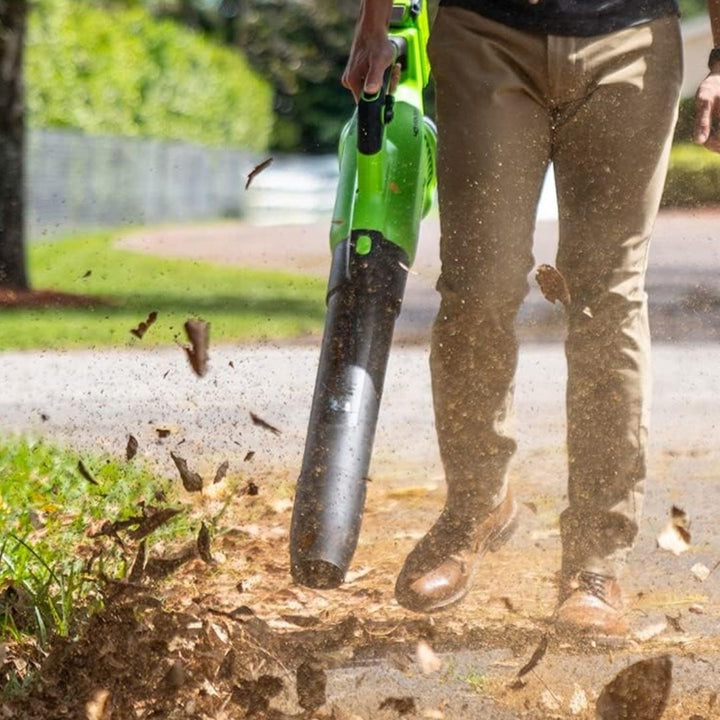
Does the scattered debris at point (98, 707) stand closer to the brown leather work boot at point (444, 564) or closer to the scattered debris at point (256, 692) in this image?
the scattered debris at point (256, 692)

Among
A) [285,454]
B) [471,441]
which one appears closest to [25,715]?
[471,441]

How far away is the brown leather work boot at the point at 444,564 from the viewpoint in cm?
354

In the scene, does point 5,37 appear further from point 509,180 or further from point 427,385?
point 509,180

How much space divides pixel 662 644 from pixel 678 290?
7.72 m

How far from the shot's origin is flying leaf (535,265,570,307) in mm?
3359

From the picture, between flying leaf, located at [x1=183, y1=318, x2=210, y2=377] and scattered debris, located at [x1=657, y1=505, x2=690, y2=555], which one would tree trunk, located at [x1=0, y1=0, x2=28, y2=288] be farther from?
flying leaf, located at [x1=183, y1=318, x2=210, y2=377]

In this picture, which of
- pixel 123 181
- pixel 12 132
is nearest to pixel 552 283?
pixel 12 132

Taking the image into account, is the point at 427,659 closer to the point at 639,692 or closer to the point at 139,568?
the point at 639,692

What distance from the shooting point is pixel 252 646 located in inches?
124

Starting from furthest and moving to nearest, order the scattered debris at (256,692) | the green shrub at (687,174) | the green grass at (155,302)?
the green grass at (155,302), the green shrub at (687,174), the scattered debris at (256,692)

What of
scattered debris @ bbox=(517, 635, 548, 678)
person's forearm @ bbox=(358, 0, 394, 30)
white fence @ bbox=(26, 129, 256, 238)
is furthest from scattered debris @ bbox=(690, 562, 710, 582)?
white fence @ bbox=(26, 129, 256, 238)

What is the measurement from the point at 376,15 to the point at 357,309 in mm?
604

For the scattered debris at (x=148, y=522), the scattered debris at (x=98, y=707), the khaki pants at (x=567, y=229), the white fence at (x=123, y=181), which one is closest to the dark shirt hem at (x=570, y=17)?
the khaki pants at (x=567, y=229)

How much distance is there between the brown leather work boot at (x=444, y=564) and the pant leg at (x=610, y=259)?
0.20 metres
